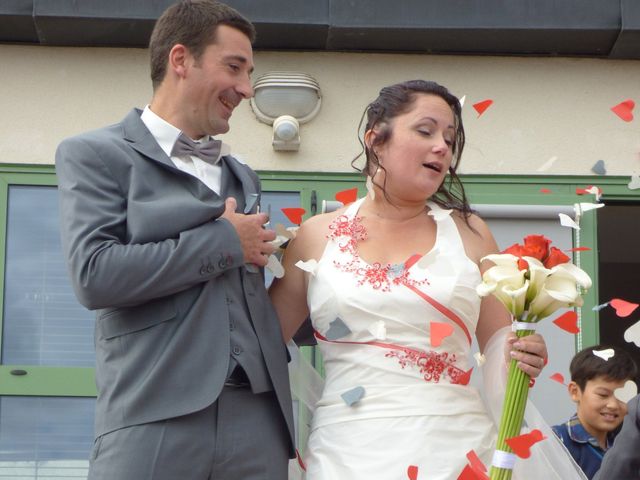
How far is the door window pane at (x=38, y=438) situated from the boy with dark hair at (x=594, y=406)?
2.07m

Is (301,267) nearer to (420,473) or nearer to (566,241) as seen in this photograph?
(420,473)

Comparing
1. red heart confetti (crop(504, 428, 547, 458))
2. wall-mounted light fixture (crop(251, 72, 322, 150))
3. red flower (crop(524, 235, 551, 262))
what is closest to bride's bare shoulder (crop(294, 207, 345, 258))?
red flower (crop(524, 235, 551, 262))

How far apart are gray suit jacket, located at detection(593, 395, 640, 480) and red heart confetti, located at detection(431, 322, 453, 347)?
20.0 inches

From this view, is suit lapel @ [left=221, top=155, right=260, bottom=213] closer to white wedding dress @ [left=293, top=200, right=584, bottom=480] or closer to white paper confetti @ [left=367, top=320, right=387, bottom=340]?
white wedding dress @ [left=293, top=200, right=584, bottom=480]

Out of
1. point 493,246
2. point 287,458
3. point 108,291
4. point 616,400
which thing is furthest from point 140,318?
point 616,400

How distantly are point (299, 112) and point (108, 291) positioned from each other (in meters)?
2.87

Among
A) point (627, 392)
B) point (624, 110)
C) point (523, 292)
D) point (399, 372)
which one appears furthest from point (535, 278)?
point (624, 110)

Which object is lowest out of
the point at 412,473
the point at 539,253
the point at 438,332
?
the point at 412,473

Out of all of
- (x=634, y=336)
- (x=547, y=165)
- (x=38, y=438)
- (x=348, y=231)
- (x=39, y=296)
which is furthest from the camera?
(x=547, y=165)

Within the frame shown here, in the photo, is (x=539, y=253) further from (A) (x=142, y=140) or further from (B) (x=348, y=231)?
(A) (x=142, y=140)

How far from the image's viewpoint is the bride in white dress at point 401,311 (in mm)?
3621

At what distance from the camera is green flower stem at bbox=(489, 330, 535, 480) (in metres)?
3.50

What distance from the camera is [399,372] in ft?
12.1

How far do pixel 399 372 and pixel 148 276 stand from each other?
755 millimetres
